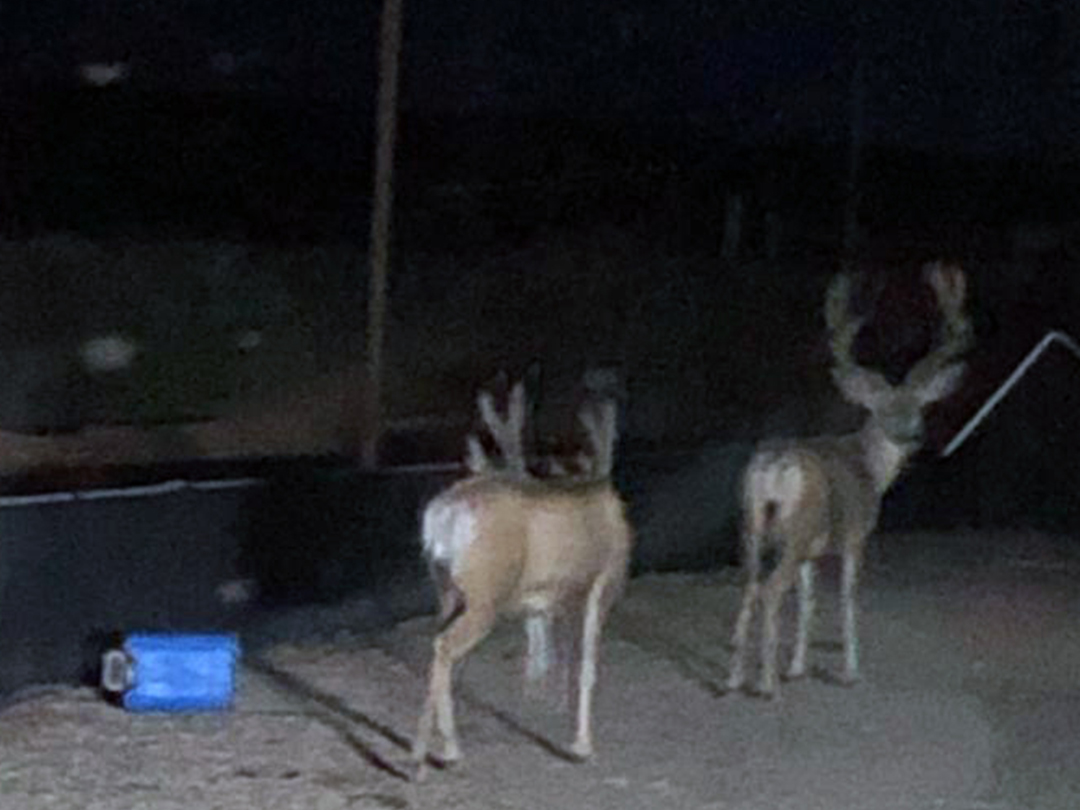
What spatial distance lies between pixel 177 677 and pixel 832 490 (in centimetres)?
164

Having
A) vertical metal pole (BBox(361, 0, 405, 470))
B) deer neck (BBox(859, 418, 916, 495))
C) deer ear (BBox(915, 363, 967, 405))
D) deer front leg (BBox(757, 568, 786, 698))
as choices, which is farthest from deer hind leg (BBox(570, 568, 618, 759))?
vertical metal pole (BBox(361, 0, 405, 470))

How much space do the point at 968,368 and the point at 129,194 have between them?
10.8ft

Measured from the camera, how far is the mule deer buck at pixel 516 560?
19.3 feet

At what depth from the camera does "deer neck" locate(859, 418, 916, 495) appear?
24.1ft

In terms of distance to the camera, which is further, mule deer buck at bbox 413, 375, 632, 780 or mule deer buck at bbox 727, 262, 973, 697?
mule deer buck at bbox 727, 262, 973, 697

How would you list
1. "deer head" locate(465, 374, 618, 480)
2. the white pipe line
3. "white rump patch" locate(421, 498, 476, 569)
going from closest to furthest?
"white rump patch" locate(421, 498, 476, 569) → "deer head" locate(465, 374, 618, 480) → the white pipe line

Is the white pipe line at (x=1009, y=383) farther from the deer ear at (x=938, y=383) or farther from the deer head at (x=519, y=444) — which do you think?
the deer head at (x=519, y=444)

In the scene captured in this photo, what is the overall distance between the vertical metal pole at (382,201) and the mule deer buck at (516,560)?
5.72 ft

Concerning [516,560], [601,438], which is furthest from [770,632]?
[516,560]

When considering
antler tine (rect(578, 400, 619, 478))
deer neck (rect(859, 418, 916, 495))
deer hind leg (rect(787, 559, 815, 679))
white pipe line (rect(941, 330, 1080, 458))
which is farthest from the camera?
white pipe line (rect(941, 330, 1080, 458))

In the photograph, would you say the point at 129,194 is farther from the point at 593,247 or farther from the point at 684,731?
the point at 684,731

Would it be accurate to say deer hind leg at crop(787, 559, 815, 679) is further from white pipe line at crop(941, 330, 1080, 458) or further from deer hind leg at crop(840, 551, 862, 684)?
white pipe line at crop(941, 330, 1080, 458)

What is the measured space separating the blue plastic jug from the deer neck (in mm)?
1750

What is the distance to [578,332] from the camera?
9062mm
